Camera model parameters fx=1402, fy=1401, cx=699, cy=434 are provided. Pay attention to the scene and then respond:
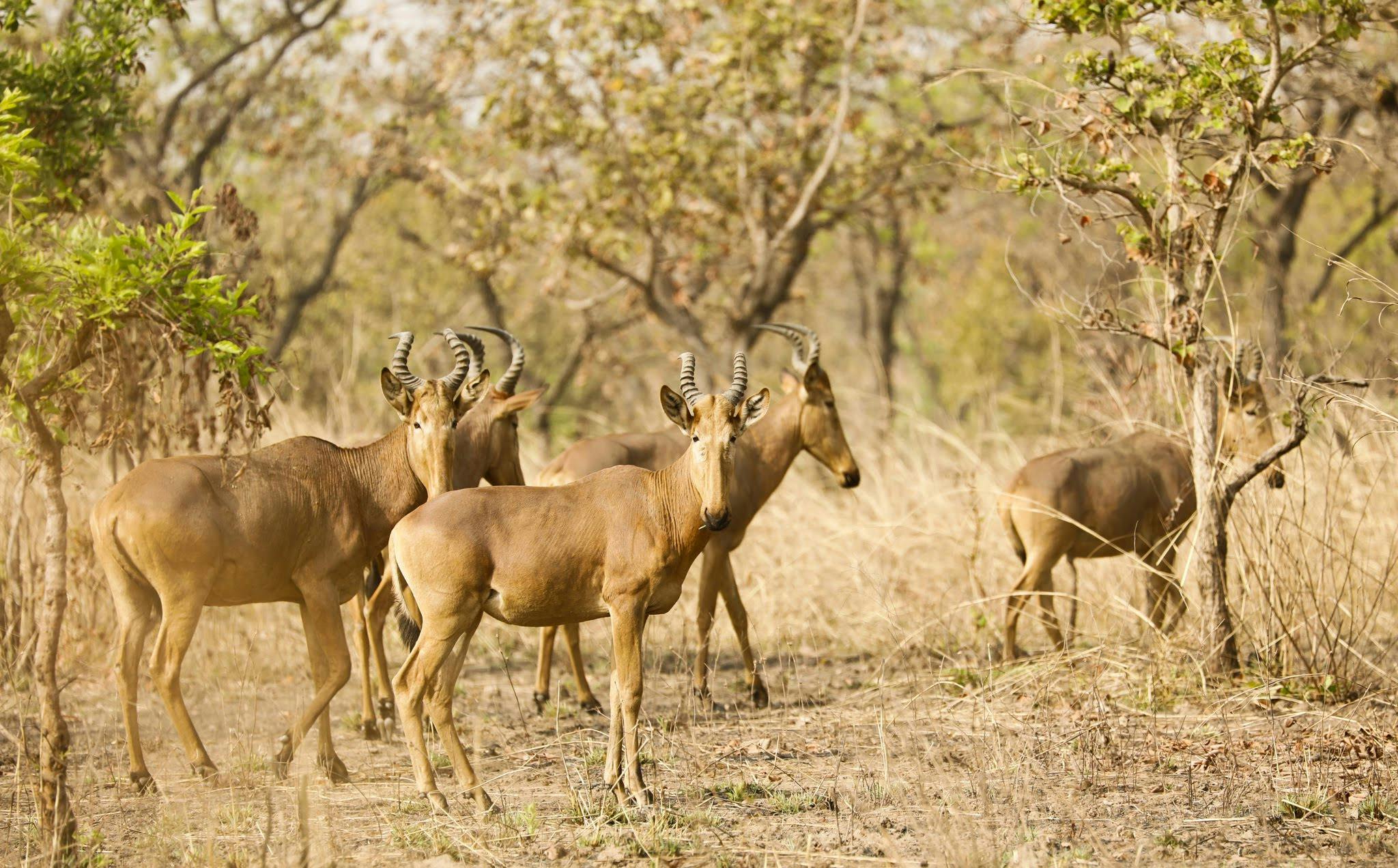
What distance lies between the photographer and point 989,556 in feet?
42.0

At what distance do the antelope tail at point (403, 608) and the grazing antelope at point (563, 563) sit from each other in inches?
1.2

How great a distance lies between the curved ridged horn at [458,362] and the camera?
28.7 feet

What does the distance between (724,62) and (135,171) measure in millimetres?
9409

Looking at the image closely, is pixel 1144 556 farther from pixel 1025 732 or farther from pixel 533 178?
pixel 533 178

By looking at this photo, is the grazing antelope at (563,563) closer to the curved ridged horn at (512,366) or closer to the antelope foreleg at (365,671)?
the antelope foreleg at (365,671)

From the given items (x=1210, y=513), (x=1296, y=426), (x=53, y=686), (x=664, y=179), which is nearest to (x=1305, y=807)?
(x=1296, y=426)

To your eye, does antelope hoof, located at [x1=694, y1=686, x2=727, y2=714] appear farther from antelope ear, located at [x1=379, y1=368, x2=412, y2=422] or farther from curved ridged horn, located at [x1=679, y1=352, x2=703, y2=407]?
antelope ear, located at [x1=379, y1=368, x2=412, y2=422]

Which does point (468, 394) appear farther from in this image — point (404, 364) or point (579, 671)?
point (579, 671)

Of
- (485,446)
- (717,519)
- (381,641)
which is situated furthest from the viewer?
(485,446)

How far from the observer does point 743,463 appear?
35.9 feet

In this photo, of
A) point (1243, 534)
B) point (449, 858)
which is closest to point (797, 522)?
point (1243, 534)

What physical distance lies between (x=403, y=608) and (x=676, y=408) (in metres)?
1.88

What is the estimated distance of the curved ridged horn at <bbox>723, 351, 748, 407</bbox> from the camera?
755 centimetres

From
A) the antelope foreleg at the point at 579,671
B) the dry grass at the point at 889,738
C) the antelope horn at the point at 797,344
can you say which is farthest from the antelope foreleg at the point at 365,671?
the antelope horn at the point at 797,344
